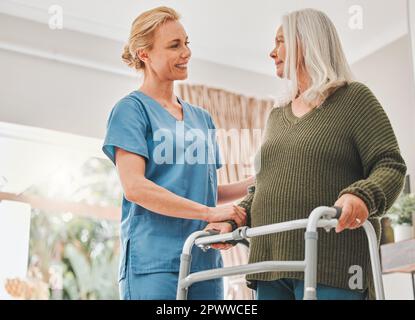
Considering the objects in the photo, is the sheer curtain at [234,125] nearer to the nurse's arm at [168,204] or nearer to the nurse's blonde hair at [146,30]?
the nurse's blonde hair at [146,30]

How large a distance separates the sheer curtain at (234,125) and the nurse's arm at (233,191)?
155 centimetres

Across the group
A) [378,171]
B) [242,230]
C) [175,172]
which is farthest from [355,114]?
[175,172]

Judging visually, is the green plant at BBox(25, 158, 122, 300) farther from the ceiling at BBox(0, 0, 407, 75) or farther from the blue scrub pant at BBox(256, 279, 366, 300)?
the blue scrub pant at BBox(256, 279, 366, 300)

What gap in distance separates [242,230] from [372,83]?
7.52 feet

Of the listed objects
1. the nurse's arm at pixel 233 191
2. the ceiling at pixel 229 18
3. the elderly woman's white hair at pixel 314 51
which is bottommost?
the nurse's arm at pixel 233 191

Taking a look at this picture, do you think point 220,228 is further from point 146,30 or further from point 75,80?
point 75,80

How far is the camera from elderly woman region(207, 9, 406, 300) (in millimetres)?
1203

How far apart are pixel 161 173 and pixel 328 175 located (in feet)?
1.40

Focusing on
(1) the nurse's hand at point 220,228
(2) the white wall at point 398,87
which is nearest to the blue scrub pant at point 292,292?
(1) the nurse's hand at point 220,228

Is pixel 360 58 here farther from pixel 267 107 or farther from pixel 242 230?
pixel 242 230

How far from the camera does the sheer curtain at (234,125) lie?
3.42 m

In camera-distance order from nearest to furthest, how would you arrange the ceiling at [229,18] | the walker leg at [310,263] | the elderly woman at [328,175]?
the walker leg at [310,263] → the elderly woman at [328,175] → the ceiling at [229,18]

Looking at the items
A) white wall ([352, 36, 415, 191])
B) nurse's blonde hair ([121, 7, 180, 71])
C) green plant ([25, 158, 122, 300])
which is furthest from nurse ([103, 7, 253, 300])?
green plant ([25, 158, 122, 300])
